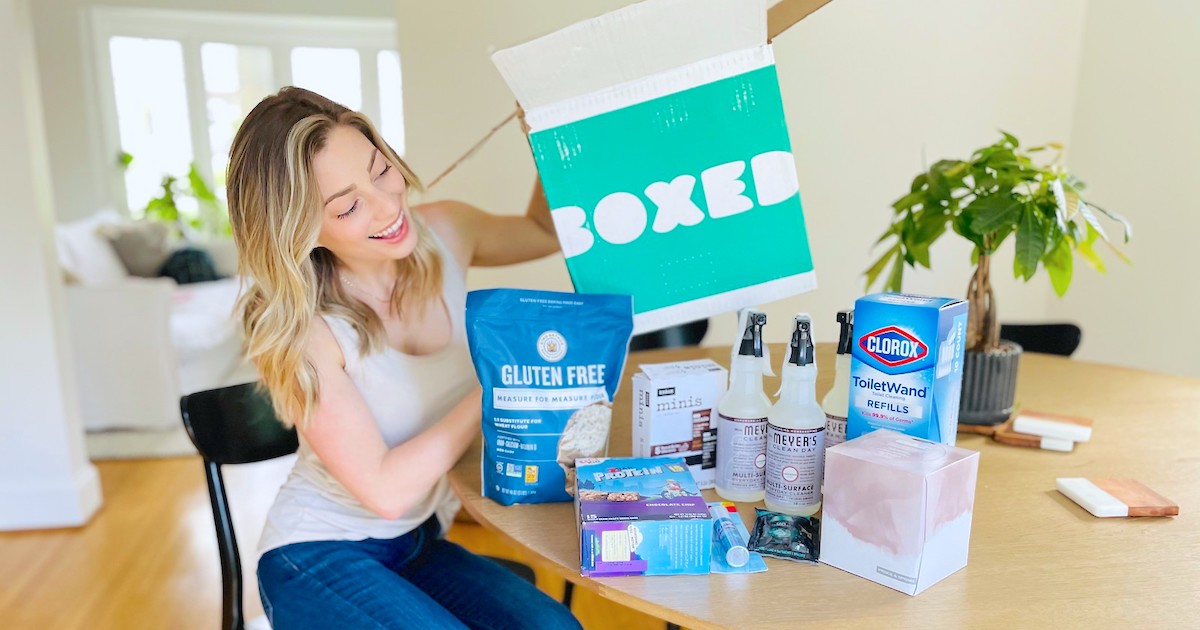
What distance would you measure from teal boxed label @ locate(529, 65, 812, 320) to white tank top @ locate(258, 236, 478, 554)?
26 cm

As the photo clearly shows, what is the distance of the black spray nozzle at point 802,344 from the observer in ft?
2.70

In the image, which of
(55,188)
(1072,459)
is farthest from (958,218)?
(55,188)

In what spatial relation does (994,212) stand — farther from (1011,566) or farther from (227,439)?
(227,439)

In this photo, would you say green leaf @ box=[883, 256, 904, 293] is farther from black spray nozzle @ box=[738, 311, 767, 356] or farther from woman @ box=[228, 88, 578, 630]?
woman @ box=[228, 88, 578, 630]

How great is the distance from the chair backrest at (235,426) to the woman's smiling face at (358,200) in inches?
13.7

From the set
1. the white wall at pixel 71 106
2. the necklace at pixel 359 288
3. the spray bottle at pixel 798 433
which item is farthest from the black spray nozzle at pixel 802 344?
the white wall at pixel 71 106

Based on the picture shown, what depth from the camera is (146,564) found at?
7.25 feet

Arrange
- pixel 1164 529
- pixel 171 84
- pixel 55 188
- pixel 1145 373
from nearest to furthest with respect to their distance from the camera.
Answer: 1. pixel 1164 529
2. pixel 1145 373
3. pixel 55 188
4. pixel 171 84

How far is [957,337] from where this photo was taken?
32.5 inches

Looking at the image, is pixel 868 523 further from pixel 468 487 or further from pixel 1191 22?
pixel 1191 22

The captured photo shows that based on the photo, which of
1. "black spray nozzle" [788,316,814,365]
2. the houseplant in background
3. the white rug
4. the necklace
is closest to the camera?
"black spray nozzle" [788,316,814,365]

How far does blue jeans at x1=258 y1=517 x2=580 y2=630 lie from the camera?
3.36 ft

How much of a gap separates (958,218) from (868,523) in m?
0.62

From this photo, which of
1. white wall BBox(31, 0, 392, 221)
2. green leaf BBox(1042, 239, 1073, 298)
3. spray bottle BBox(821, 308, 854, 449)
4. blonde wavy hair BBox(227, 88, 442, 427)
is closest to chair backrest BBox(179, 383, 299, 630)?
blonde wavy hair BBox(227, 88, 442, 427)
